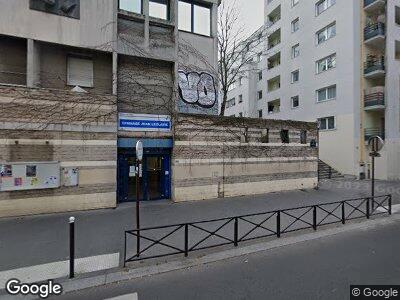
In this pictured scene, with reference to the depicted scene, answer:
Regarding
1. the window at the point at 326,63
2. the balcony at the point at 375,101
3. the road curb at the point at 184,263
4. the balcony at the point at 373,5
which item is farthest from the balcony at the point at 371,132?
the road curb at the point at 184,263

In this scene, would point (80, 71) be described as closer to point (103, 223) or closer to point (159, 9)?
point (159, 9)

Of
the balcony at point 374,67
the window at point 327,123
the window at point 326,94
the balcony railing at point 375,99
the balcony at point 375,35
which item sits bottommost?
the window at point 327,123

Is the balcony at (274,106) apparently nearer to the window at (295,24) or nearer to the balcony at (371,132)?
the window at (295,24)

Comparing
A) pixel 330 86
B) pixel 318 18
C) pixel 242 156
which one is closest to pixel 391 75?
pixel 330 86

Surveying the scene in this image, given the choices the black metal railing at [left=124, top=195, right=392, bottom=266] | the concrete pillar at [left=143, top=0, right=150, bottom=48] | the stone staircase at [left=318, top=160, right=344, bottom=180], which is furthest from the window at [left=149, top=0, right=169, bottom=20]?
the stone staircase at [left=318, top=160, right=344, bottom=180]

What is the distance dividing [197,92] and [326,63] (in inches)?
552

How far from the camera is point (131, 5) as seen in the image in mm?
10984

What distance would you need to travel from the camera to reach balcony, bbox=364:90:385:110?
18188 mm

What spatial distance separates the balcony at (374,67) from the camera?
18.2 m

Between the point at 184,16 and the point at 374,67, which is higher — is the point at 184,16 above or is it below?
above

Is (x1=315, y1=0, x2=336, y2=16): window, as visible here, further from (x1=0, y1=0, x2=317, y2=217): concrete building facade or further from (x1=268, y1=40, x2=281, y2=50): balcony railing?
(x1=0, y1=0, x2=317, y2=217): concrete building facade

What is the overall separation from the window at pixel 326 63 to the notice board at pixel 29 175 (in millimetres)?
19982

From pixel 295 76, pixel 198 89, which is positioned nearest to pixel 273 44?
pixel 295 76

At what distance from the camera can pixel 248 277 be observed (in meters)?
4.68
